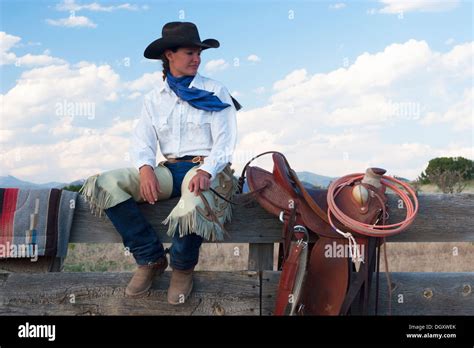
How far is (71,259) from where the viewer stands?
7.84 m

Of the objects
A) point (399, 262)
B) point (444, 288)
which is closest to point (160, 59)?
point (444, 288)

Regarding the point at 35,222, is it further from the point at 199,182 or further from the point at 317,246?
the point at 317,246

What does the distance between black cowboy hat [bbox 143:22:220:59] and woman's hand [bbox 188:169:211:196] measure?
792 mm

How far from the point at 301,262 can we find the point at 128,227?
1.00 metres

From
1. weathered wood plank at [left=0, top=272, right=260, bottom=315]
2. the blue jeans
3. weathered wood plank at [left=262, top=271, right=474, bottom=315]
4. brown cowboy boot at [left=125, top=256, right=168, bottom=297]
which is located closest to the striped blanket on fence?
weathered wood plank at [left=0, top=272, right=260, bottom=315]

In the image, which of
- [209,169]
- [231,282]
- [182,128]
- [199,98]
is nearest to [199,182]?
[209,169]

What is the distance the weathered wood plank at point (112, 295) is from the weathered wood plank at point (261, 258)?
99 millimetres

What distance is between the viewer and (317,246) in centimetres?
331

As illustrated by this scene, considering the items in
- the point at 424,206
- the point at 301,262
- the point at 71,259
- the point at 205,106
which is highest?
the point at 205,106

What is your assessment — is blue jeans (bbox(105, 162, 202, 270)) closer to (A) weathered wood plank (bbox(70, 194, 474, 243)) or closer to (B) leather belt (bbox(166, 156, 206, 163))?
(A) weathered wood plank (bbox(70, 194, 474, 243))

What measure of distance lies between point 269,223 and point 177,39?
1246 mm

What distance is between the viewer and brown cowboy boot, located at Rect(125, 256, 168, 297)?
3352 millimetres
